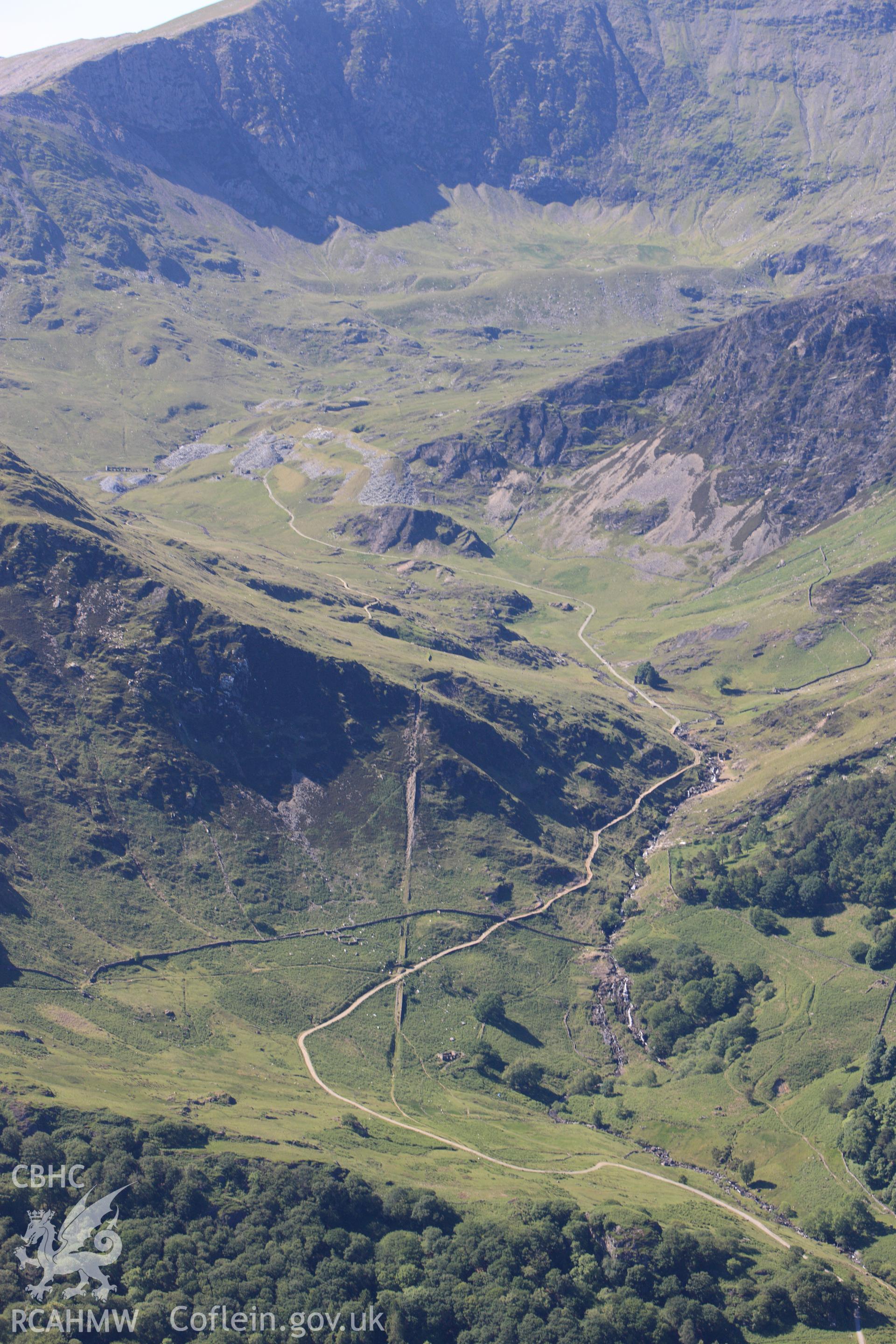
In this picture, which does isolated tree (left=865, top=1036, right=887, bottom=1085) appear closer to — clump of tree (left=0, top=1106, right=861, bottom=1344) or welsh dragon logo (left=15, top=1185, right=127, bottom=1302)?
clump of tree (left=0, top=1106, right=861, bottom=1344)

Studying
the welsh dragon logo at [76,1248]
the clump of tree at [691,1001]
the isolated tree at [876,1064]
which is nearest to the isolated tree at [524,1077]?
the clump of tree at [691,1001]

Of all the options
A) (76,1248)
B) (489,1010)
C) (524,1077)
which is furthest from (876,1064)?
(76,1248)

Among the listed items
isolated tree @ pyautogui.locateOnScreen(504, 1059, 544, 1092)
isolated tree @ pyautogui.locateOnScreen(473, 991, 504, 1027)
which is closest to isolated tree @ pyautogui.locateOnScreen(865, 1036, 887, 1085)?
isolated tree @ pyautogui.locateOnScreen(504, 1059, 544, 1092)

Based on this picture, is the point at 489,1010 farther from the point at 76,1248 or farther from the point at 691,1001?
the point at 76,1248

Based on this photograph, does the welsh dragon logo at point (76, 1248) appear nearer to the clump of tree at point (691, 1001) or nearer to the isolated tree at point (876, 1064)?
the clump of tree at point (691, 1001)

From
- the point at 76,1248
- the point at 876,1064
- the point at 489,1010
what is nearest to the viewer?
the point at 76,1248

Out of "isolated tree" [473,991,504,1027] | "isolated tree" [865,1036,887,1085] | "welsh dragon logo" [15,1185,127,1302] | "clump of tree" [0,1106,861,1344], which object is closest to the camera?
"welsh dragon logo" [15,1185,127,1302]
